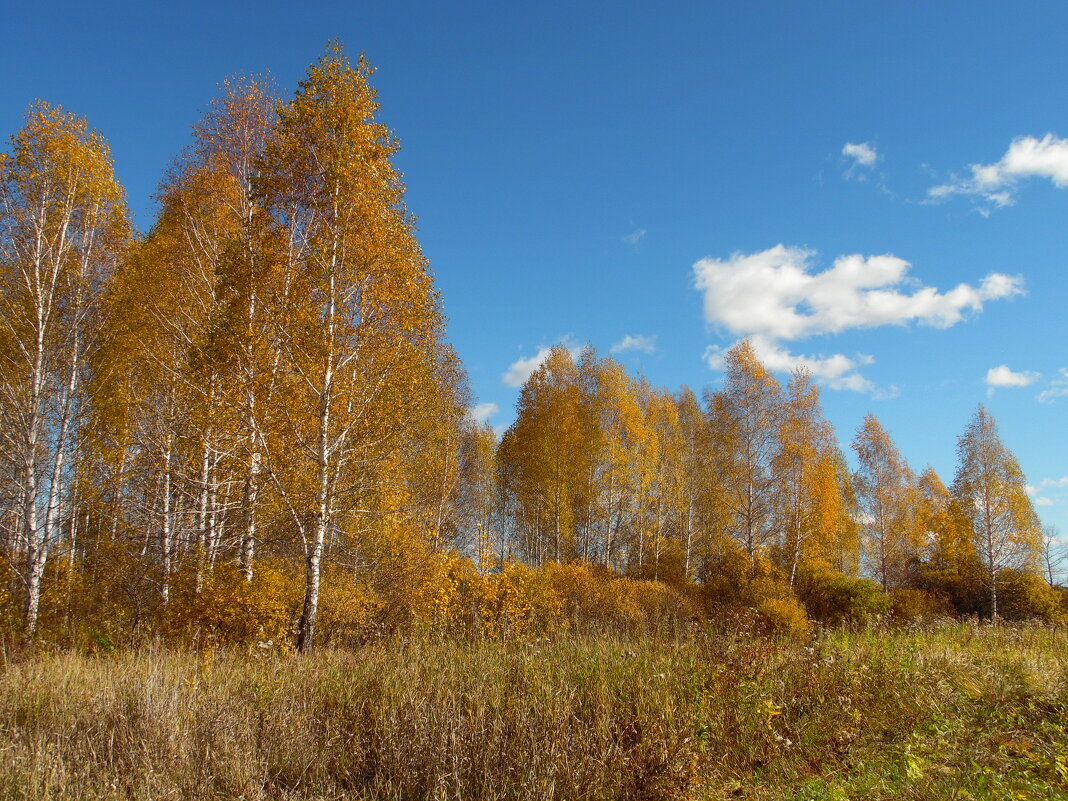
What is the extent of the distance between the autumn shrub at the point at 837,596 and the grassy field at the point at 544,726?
37.8 feet

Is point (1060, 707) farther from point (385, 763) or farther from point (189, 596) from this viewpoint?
point (189, 596)

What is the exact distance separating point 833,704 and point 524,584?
9577mm

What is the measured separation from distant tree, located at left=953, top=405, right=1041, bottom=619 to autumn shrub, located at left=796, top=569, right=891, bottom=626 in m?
7.88

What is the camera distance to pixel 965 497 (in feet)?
76.4

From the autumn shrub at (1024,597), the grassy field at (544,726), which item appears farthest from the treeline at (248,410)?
the autumn shrub at (1024,597)

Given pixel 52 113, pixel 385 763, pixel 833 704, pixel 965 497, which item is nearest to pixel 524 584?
pixel 833 704

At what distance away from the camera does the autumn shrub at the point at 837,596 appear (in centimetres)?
1706

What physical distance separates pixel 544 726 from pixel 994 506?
25.1 meters

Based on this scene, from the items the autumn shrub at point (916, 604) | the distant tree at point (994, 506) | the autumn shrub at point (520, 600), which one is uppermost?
the distant tree at point (994, 506)

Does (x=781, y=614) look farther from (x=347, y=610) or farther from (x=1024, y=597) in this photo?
(x=1024, y=597)

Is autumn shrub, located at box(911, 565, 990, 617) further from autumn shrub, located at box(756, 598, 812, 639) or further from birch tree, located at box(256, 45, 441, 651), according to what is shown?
birch tree, located at box(256, 45, 441, 651)

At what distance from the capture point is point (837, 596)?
17.8 m

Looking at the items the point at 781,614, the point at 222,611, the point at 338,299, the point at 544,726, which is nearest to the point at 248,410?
the point at 338,299

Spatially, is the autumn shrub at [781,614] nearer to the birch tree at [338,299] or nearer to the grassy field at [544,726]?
the grassy field at [544,726]
